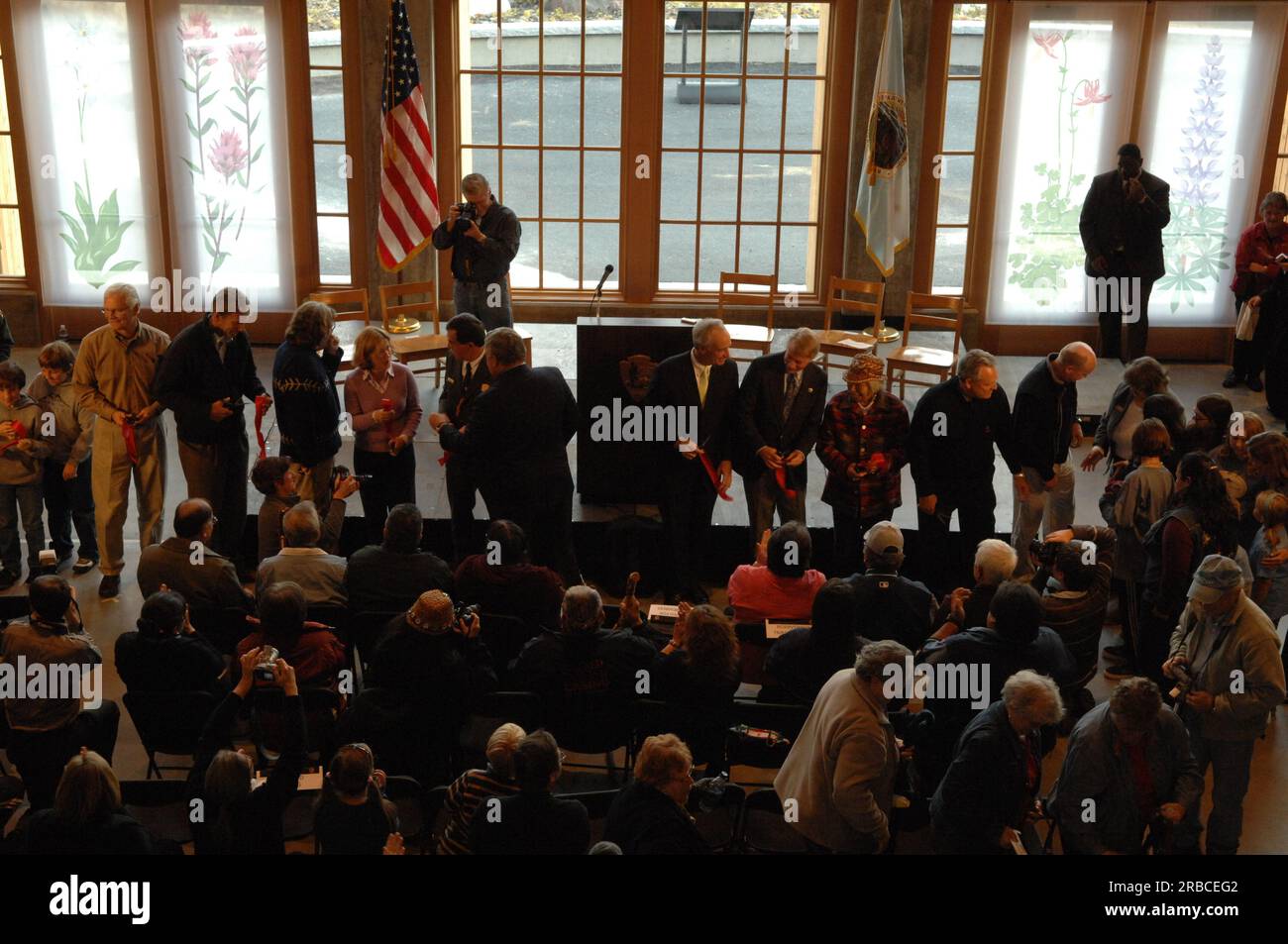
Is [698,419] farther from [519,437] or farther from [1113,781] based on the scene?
[1113,781]

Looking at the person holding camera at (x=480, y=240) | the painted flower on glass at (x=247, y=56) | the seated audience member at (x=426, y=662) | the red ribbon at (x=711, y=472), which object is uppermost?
the painted flower on glass at (x=247, y=56)

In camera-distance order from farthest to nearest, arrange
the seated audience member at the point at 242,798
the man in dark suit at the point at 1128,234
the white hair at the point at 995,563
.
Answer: the man in dark suit at the point at 1128,234
the white hair at the point at 995,563
the seated audience member at the point at 242,798

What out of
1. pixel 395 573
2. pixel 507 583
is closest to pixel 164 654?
pixel 395 573

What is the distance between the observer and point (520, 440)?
702cm

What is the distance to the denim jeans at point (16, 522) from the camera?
7.56 metres

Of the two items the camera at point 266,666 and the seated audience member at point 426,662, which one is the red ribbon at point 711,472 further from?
the camera at point 266,666

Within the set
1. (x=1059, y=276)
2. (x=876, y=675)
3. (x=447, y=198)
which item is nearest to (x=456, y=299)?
(x=447, y=198)

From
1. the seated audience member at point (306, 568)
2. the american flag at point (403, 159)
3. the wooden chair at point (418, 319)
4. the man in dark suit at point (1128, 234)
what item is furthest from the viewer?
the man in dark suit at point (1128, 234)

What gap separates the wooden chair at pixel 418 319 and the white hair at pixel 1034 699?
5.62m

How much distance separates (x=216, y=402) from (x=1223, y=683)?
4.74 m

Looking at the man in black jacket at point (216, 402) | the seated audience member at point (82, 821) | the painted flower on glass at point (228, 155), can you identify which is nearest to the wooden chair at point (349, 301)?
the painted flower on glass at point (228, 155)

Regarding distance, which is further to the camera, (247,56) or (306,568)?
(247,56)

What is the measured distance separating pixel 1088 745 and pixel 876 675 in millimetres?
804

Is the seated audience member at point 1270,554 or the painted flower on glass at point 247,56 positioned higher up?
the painted flower on glass at point 247,56
